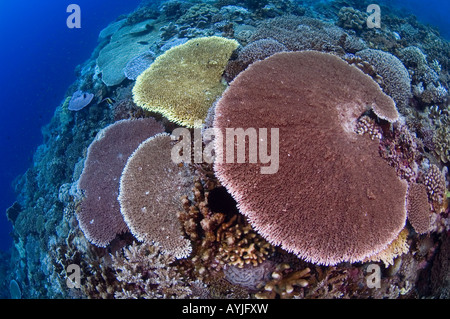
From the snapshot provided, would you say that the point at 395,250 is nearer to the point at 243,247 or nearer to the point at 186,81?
the point at 243,247

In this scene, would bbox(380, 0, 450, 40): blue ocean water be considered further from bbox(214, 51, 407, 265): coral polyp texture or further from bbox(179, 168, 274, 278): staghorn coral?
bbox(179, 168, 274, 278): staghorn coral

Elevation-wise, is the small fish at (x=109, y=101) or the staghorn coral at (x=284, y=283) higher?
the staghorn coral at (x=284, y=283)

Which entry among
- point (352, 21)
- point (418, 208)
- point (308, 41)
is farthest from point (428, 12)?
point (418, 208)

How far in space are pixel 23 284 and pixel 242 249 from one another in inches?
431

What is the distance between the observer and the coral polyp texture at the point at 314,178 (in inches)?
98.7

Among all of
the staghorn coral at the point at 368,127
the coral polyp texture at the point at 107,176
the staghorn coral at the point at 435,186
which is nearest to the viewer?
the staghorn coral at the point at 368,127

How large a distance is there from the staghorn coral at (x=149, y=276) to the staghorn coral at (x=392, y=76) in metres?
4.65

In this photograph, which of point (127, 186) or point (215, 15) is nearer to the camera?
point (127, 186)

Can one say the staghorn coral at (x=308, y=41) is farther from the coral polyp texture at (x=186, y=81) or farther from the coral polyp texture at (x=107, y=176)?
the coral polyp texture at (x=107, y=176)

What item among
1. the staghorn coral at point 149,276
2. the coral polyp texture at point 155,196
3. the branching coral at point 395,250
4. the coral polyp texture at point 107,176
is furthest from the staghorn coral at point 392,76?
the staghorn coral at point 149,276

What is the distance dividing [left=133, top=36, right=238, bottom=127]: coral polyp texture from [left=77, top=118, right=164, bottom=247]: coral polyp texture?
0.53 metres

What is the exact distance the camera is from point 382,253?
310cm
